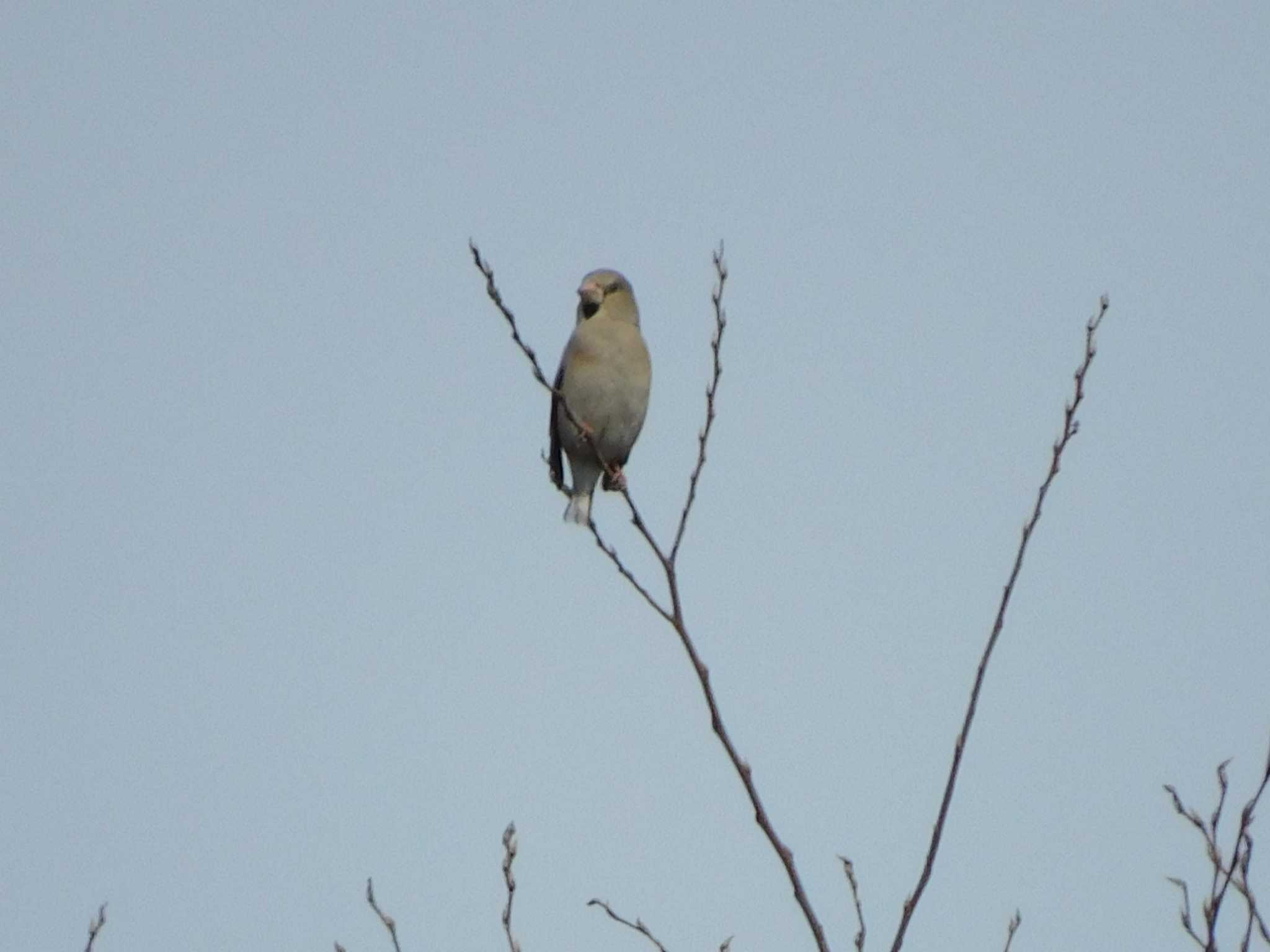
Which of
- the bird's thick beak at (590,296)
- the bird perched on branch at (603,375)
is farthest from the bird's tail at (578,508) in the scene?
the bird's thick beak at (590,296)

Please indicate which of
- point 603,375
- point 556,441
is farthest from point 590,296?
point 556,441

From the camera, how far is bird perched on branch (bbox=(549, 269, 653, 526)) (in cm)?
690

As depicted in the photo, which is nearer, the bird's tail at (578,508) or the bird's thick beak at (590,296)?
the bird's thick beak at (590,296)

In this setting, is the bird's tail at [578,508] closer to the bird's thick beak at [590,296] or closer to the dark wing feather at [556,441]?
the dark wing feather at [556,441]

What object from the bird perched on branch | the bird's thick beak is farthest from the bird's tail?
the bird's thick beak

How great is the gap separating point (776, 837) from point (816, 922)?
0.21 meters

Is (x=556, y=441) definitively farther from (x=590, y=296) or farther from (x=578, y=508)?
(x=590, y=296)

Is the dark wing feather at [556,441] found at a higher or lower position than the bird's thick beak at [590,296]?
lower

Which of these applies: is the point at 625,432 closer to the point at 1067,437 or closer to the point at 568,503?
the point at 568,503

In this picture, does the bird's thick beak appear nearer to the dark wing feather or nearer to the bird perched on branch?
the bird perched on branch

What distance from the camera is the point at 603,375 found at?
690 cm

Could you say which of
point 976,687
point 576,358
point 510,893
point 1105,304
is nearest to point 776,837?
point 976,687

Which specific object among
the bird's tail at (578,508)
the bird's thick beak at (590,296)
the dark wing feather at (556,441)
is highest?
the bird's thick beak at (590,296)

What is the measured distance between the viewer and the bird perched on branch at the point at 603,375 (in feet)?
22.6
